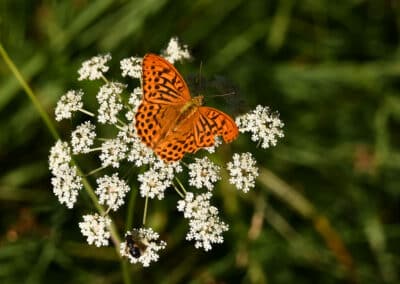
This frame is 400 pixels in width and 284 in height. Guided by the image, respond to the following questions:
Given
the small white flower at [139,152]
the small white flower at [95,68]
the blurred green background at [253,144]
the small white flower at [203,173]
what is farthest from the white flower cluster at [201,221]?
the blurred green background at [253,144]

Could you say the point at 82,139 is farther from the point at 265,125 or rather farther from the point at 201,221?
the point at 265,125

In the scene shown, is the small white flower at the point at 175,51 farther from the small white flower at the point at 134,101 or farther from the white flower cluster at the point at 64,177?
the white flower cluster at the point at 64,177

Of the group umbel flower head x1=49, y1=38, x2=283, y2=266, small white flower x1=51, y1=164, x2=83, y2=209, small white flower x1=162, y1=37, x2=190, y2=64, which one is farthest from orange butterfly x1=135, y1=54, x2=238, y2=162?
small white flower x1=51, y1=164, x2=83, y2=209

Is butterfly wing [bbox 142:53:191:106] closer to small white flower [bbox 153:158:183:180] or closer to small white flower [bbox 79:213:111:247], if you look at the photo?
small white flower [bbox 153:158:183:180]

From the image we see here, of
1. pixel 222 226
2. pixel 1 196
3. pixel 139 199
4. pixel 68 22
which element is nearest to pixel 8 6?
pixel 68 22

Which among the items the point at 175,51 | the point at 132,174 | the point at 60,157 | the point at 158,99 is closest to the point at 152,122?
the point at 158,99
